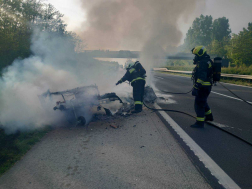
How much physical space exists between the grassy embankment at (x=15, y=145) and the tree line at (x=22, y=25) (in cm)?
335

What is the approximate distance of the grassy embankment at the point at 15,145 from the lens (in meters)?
3.48

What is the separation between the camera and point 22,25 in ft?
37.8

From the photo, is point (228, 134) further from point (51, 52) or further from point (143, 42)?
point (143, 42)

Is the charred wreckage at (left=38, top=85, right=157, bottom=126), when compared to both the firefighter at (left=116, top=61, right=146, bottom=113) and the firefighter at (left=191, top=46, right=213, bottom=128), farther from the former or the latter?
the firefighter at (left=191, top=46, right=213, bottom=128)

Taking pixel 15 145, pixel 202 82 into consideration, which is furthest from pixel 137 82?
pixel 15 145

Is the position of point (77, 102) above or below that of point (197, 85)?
below

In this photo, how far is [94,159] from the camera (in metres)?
3.41

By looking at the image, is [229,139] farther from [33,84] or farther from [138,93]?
[33,84]

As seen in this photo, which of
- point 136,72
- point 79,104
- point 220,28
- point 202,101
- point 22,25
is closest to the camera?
point 202,101

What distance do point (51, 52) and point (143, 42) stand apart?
221 inches

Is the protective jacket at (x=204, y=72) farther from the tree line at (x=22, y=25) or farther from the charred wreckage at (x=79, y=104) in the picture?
the tree line at (x=22, y=25)

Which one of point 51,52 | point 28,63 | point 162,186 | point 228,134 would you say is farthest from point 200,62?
point 51,52

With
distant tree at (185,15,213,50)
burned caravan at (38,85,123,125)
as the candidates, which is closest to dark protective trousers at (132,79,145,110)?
burned caravan at (38,85,123,125)

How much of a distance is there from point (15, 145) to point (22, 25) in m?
9.68
